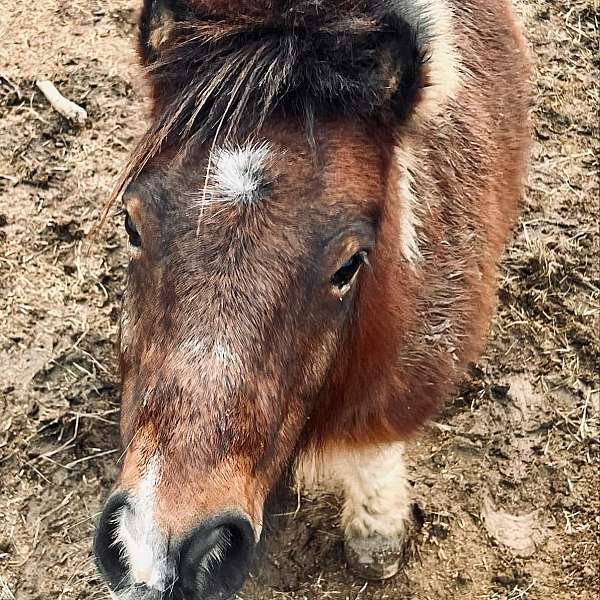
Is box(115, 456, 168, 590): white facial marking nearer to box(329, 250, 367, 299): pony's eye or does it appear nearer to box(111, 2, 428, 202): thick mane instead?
box(329, 250, 367, 299): pony's eye

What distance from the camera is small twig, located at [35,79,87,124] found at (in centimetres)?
497

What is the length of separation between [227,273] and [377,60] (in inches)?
31.6

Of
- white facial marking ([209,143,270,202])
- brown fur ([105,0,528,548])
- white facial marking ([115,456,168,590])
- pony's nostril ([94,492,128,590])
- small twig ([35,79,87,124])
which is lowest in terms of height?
small twig ([35,79,87,124])

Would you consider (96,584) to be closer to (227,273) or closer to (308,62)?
(227,273)

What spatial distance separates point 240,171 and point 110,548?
3.55 ft

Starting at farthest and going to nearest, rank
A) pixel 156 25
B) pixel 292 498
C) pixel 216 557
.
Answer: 1. pixel 292 498
2. pixel 156 25
3. pixel 216 557

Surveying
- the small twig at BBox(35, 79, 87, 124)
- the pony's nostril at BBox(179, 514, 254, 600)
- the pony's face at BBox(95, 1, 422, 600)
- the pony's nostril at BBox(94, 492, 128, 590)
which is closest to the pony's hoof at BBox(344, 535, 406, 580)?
the pony's face at BBox(95, 1, 422, 600)

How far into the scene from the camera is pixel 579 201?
5152mm

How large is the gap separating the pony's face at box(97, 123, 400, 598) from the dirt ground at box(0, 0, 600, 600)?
1658 mm

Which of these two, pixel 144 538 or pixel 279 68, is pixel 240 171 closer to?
pixel 279 68

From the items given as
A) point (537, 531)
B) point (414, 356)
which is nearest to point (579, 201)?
point (537, 531)

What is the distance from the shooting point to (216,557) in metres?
2.14

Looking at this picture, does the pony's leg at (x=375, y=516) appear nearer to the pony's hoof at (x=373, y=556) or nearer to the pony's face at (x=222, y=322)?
the pony's hoof at (x=373, y=556)

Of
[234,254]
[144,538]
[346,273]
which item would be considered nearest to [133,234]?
[234,254]
